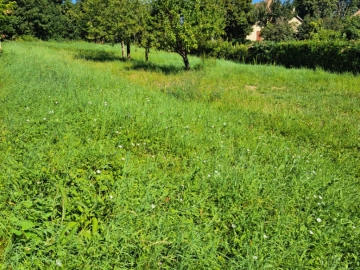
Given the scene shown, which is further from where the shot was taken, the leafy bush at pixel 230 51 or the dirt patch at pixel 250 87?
the leafy bush at pixel 230 51

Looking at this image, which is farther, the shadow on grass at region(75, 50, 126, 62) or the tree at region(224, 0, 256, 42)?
the tree at region(224, 0, 256, 42)

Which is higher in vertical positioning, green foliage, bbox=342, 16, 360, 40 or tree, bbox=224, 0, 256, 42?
tree, bbox=224, 0, 256, 42

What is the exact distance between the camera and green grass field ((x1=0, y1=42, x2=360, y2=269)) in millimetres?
2041

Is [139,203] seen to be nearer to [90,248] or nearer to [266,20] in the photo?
[90,248]

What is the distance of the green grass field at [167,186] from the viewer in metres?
2.04

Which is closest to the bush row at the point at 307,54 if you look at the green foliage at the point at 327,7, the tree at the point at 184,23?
the tree at the point at 184,23

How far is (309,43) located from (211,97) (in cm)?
1159

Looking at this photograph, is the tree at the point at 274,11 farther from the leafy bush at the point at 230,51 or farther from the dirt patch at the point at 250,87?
the dirt patch at the point at 250,87

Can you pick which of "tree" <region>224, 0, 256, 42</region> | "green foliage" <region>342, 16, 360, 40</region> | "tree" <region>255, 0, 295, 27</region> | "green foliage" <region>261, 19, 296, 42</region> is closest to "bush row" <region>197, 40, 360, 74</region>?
"green foliage" <region>342, 16, 360, 40</region>

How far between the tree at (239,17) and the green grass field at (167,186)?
107 ft

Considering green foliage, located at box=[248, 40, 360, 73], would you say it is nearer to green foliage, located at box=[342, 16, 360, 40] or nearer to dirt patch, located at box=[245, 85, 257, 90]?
green foliage, located at box=[342, 16, 360, 40]

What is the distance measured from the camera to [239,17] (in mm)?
35094

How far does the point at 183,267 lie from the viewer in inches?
77.8

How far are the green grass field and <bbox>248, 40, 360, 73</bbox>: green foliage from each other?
31.8 ft
